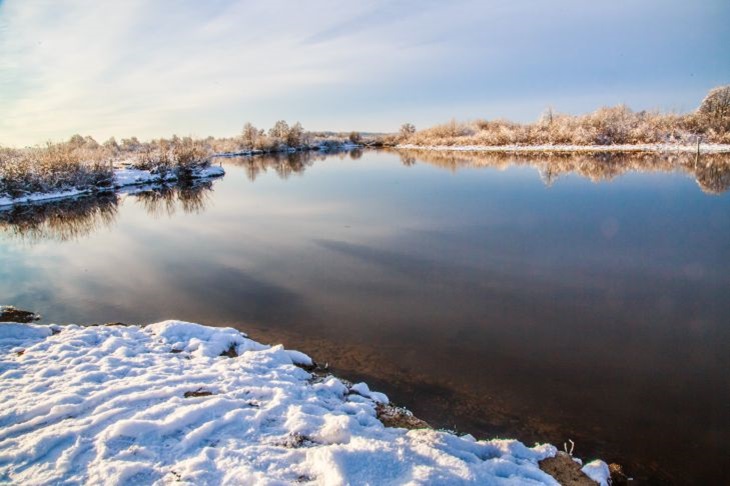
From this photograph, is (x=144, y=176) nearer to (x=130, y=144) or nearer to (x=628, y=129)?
(x=628, y=129)

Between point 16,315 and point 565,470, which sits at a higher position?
point 16,315

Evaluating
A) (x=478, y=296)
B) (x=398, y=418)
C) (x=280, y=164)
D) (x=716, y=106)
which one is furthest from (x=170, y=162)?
(x=716, y=106)

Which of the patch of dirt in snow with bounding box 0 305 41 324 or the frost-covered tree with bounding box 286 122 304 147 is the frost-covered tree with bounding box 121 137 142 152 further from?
the patch of dirt in snow with bounding box 0 305 41 324

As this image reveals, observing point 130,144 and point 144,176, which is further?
point 130,144

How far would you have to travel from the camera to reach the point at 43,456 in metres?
3.09

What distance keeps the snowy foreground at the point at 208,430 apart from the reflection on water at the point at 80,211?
1280cm

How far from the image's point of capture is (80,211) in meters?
20.8

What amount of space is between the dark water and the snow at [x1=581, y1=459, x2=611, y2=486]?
1.27 feet

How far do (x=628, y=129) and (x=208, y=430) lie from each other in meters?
62.9

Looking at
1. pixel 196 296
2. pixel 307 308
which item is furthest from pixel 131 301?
pixel 307 308

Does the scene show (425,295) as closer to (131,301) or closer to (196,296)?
(196,296)

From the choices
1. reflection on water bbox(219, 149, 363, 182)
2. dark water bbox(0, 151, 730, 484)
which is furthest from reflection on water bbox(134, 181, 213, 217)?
reflection on water bbox(219, 149, 363, 182)

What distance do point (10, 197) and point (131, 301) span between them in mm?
22716

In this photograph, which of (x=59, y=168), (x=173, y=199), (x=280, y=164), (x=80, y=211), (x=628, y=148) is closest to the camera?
(x=80, y=211)
